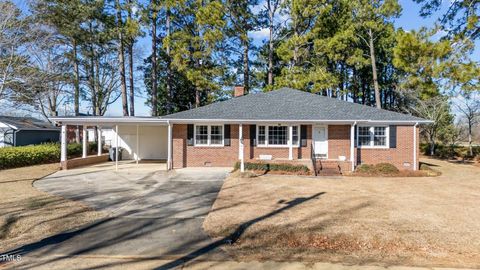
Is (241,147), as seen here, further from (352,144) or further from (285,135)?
(352,144)

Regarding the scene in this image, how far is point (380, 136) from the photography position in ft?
50.8

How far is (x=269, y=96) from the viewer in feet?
Result: 60.2

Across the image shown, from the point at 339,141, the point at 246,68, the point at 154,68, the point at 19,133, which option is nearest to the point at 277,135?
the point at 339,141

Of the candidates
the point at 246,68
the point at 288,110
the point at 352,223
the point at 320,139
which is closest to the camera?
the point at 352,223

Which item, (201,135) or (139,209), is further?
(201,135)

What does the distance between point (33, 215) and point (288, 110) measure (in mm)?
12573

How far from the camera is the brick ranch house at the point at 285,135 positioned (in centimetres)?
1505

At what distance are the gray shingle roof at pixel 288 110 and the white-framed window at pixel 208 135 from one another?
0.77 metres

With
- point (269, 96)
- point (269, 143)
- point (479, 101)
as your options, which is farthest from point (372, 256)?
point (479, 101)

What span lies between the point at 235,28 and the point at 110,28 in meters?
10.8

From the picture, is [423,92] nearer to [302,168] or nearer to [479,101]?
[302,168]

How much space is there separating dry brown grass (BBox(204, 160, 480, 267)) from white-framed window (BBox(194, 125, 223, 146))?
18.8ft

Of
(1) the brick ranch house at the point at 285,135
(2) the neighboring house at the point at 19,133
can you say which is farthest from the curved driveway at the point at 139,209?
(2) the neighboring house at the point at 19,133

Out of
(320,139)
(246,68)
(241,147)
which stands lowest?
(241,147)
